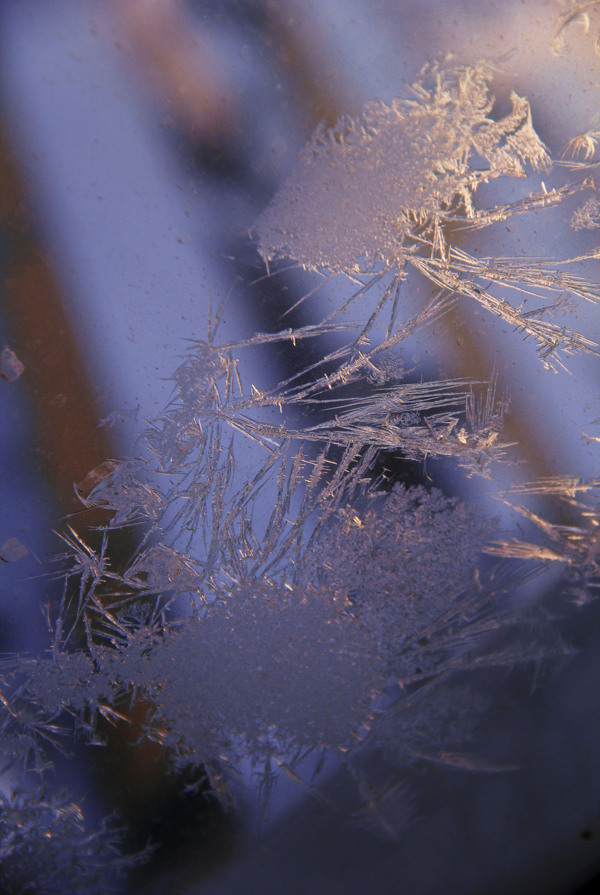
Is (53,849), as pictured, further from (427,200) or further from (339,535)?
(427,200)

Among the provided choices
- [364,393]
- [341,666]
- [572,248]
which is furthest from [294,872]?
[572,248]

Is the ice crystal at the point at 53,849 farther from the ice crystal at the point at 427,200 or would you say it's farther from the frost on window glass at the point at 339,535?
the ice crystal at the point at 427,200

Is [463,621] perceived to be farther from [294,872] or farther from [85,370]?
[85,370]

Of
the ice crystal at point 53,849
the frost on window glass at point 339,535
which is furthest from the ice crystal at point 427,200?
the ice crystal at point 53,849

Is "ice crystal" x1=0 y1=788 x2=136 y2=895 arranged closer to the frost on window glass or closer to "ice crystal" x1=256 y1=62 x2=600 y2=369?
the frost on window glass

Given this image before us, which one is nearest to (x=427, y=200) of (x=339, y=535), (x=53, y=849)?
(x=339, y=535)

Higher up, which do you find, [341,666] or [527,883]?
[341,666]

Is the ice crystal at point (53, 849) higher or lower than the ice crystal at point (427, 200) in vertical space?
lower

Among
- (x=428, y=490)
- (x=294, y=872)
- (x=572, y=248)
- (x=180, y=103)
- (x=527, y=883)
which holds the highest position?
(x=180, y=103)

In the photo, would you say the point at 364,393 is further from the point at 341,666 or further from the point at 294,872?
the point at 294,872
